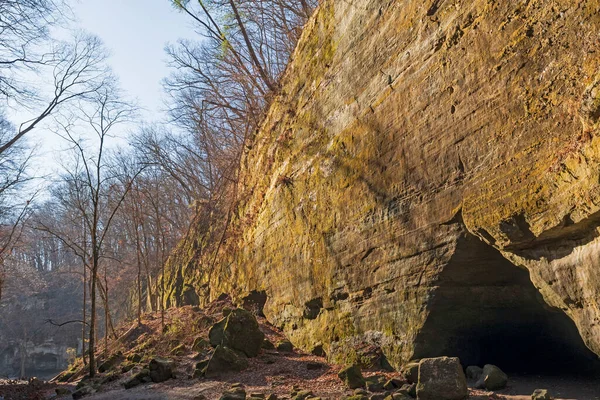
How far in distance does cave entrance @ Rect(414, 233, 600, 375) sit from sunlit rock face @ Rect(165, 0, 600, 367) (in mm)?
Answer: 24

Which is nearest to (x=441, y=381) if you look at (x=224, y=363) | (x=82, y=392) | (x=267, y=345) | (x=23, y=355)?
(x=224, y=363)

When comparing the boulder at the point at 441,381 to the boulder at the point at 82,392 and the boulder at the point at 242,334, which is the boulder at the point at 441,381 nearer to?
the boulder at the point at 242,334

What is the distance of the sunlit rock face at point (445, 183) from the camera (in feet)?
17.0

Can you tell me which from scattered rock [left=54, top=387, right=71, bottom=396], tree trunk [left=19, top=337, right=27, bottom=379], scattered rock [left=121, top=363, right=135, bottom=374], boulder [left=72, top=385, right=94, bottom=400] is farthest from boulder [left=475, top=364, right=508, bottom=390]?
tree trunk [left=19, top=337, right=27, bottom=379]

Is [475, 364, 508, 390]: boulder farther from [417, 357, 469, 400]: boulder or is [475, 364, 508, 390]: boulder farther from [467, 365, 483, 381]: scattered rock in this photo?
[417, 357, 469, 400]: boulder

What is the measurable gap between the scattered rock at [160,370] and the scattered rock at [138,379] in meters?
0.12

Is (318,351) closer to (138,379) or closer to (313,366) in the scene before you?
(313,366)

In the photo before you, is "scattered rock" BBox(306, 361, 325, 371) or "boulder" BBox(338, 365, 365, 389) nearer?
"boulder" BBox(338, 365, 365, 389)

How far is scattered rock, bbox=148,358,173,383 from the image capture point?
9.82 m

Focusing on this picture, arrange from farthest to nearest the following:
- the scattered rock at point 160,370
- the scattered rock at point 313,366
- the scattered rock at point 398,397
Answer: the scattered rock at point 160,370 < the scattered rock at point 313,366 < the scattered rock at point 398,397

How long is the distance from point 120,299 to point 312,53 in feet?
82.2

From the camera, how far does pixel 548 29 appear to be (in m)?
5.52

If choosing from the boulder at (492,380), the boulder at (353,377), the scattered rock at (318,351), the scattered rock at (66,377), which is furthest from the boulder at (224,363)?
the scattered rock at (66,377)

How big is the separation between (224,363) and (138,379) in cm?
199
